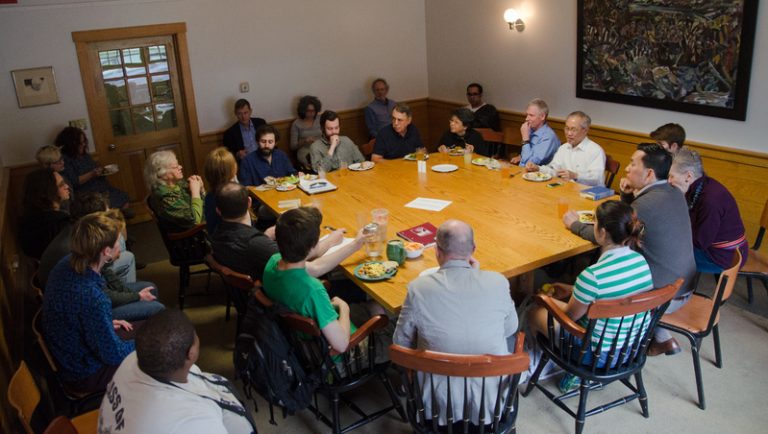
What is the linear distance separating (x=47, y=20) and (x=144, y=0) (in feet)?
3.03

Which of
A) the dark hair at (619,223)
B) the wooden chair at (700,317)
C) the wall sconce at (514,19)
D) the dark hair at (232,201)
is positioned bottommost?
the wooden chair at (700,317)

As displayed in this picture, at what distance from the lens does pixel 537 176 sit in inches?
179

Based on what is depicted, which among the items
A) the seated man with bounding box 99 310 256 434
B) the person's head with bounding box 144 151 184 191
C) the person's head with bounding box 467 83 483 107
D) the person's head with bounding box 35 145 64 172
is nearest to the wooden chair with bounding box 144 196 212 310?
the person's head with bounding box 144 151 184 191

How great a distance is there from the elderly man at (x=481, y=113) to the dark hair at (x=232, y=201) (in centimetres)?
411

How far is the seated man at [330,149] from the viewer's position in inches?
216

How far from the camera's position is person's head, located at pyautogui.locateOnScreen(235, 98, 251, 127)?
21.7 ft

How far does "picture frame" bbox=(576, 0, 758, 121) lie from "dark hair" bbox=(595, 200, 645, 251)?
2.57m

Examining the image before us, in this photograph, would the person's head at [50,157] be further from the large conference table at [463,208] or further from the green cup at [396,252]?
the green cup at [396,252]

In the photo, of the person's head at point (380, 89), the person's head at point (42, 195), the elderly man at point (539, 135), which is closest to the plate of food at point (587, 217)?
the elderly man at point (539, 135)

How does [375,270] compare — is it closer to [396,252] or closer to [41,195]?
[396,252]

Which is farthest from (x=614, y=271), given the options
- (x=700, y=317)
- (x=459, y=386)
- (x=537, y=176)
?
(x=537, y=176)

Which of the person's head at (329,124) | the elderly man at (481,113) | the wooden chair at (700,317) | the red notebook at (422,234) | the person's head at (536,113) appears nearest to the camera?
the wooden chair at (700,317)

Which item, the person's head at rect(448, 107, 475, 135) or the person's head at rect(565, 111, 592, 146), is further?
the person's head at rect(448, 107, 475, 135)

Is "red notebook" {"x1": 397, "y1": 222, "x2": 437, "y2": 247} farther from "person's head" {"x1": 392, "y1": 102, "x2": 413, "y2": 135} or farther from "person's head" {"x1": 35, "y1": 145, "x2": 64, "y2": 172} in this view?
"person's head" {"x1": 35, "y1": 145, "x2": 64, "y2": 172}
